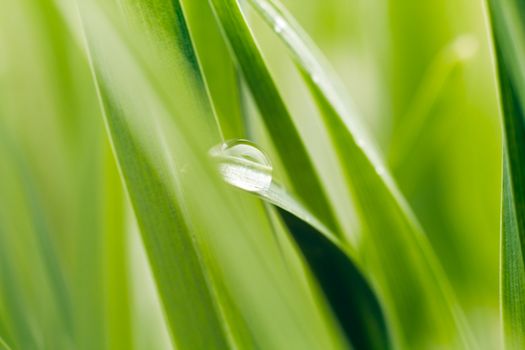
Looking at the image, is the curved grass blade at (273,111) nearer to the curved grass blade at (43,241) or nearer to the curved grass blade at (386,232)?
the curved grass blade at (386,232)

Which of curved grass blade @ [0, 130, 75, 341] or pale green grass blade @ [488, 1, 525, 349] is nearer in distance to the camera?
pale green grass blade @ [488, 1, 525, 349]

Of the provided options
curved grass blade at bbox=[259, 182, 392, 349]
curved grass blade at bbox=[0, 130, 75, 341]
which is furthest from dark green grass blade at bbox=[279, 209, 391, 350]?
curved grass blade at bbox=[0, 130, 75, 341]

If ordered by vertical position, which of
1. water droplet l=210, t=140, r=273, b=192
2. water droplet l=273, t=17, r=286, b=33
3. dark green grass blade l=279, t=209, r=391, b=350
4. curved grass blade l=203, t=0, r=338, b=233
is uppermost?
water droplet l=273, t=17, r=286, b=33

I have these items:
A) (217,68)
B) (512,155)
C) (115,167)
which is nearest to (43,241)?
(115,167)

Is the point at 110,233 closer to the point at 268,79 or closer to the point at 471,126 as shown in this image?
the point at 268,79

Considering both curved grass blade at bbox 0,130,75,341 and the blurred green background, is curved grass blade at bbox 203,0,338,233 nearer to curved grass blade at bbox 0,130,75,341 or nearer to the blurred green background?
the blurred green background

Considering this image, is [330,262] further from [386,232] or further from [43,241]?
[43,241]

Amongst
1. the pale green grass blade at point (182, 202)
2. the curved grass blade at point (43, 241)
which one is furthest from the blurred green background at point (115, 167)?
the pale green grass blade at point (182, 202)

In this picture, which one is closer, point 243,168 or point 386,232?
point 243,168
